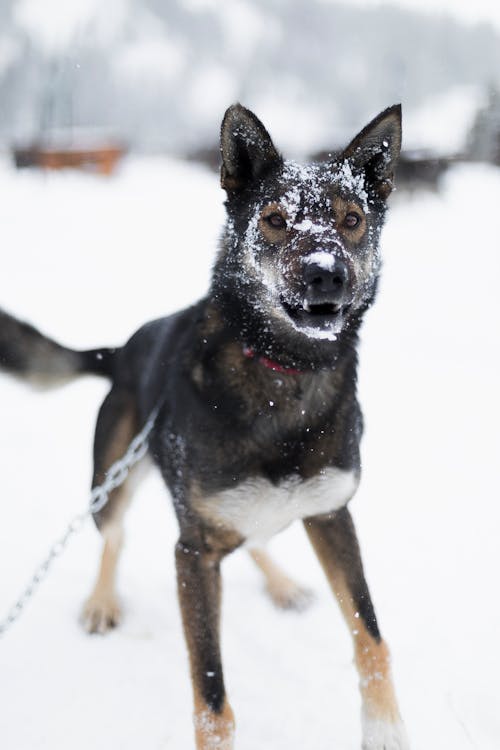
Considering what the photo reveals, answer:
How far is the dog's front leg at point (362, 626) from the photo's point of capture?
223 centimetres

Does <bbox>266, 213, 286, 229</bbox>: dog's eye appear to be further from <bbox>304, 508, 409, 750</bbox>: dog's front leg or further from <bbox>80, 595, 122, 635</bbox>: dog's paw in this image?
<bbox>80, 595, 122, 635</bbox>: dog's paw

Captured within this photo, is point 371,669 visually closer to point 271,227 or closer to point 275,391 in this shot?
point 275,391

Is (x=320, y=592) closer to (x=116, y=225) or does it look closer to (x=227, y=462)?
(x=227, y=462)

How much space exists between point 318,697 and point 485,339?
593 cm

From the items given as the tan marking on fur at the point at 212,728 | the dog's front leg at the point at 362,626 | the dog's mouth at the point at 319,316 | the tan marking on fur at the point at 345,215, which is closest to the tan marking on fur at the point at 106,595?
the tan marking on fur at the point at 212,728

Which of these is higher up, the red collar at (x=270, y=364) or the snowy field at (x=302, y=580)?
the red collar at (x=270, y=364)

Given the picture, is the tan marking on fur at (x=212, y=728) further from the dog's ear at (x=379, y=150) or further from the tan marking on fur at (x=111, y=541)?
the dog's ear at (x=379, y=150)

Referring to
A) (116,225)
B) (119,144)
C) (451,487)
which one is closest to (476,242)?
(116,225)

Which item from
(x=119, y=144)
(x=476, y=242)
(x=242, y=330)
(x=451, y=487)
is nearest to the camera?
(x=242, y=330)

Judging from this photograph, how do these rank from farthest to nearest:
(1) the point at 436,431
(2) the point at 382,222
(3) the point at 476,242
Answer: (3) the point at 476,242 < (1) the point at 436,431 < (2) the point at 382,222

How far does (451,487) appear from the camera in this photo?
411cm

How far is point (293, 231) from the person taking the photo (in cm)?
219

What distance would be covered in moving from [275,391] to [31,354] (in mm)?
1226

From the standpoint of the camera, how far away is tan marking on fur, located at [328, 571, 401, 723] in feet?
7.37
